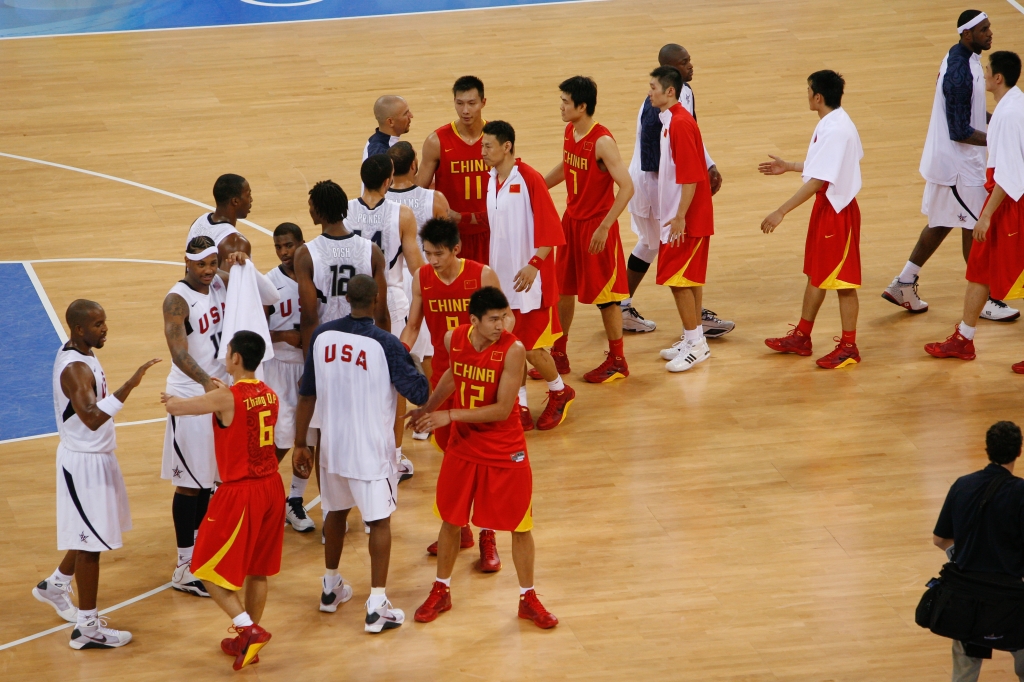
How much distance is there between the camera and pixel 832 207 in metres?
→ 8.80

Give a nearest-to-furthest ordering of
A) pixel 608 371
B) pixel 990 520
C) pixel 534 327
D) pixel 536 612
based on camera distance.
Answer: pixel 990 520
pixel 536 612
pixel 534 327
pixel 608 371

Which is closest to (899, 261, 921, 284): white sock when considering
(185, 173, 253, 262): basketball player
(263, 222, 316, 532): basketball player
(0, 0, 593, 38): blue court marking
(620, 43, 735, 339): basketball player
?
(620, 43, 735, 339): basketball player

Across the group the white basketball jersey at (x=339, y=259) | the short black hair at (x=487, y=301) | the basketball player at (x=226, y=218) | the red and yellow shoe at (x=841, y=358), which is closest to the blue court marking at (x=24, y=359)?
the basketball player at (x=226, y=218)

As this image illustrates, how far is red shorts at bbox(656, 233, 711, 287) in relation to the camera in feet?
29.0

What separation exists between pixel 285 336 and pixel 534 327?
1786 mm

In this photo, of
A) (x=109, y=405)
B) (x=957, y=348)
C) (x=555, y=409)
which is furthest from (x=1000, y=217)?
(x=109, y=405)

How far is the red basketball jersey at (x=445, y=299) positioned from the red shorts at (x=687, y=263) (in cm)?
235

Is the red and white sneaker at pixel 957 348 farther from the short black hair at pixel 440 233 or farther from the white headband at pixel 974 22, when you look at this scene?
the short black hair at pixel 440 233

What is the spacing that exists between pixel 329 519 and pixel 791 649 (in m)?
2.38

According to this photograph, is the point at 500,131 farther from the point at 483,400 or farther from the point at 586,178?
the point at 483,400

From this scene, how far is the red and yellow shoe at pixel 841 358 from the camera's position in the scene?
8.96 metres

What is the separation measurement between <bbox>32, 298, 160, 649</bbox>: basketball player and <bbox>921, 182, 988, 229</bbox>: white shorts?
6.09m

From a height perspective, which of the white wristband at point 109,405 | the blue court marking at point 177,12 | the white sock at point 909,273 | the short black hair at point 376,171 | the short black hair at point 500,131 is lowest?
the white wristband at point 109,405

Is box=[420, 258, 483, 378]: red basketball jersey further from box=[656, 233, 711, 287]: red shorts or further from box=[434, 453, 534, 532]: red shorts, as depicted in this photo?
box=[656, 233, 711, 287]: red shorts
